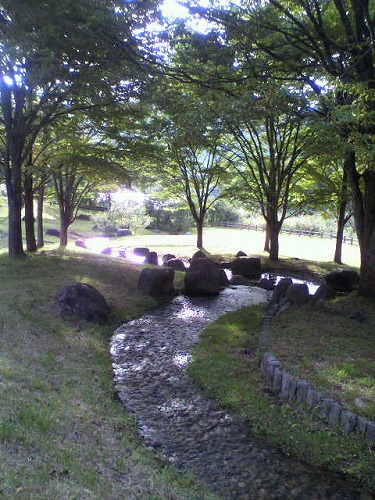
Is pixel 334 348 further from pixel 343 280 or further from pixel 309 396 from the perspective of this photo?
pixel 343 280

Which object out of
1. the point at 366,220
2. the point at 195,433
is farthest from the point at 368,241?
the point at 195,433

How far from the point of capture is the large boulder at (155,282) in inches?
548

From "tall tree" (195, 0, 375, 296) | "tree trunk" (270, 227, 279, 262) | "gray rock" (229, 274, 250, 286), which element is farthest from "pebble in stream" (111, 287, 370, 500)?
"tree trunk" (270, 227, 279, 262)

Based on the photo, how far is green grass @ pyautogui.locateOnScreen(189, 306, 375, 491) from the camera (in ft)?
17.5

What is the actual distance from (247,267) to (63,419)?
52.9 ft

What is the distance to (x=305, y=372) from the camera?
7000 mm

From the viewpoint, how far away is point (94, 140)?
835 inches

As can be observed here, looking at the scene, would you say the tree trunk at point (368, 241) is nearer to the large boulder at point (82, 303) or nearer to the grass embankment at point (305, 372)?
the grass embankment at point (305, 372)

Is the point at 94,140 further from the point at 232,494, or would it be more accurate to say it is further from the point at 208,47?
the point at 232,494

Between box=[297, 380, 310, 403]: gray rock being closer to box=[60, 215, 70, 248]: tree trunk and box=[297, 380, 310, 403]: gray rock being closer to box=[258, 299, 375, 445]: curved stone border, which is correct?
box=[258, 299, 375, 445]: curved stone border

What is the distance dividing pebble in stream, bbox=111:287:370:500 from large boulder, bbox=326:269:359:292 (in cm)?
915

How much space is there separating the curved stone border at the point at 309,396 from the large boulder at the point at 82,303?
4452 mm

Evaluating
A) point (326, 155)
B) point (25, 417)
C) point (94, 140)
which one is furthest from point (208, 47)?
point (94, 140)

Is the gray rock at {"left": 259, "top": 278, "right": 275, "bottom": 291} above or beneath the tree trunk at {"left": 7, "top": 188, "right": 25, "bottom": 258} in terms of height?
beneath
